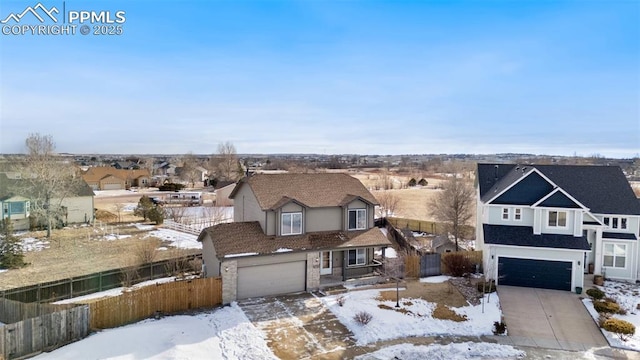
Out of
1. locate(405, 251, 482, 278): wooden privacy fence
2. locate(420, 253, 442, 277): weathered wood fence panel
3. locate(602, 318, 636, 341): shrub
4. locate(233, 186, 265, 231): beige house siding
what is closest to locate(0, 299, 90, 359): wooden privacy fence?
locate(233, 186, 265, 231): beige house siding

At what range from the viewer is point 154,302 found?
19.4 meters

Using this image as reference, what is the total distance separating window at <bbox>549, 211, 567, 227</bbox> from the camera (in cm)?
2567

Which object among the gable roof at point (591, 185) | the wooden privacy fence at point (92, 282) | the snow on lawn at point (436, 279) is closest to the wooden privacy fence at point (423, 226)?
the gable roof at point (591, 185)

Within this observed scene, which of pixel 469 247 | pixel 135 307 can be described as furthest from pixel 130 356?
pixel 469 247

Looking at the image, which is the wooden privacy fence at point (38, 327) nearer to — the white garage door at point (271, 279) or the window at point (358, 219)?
the white garage door at point (271, 279)

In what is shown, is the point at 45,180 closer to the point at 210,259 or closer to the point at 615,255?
the point at 210,259

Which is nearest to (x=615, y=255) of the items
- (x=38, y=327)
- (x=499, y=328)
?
(x=499, y=328)

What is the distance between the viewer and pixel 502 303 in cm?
2216

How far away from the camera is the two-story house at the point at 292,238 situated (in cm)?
2258

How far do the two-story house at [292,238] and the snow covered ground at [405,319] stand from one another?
303 centimetres

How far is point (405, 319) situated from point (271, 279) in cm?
788

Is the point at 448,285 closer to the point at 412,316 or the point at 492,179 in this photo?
the point at 412,316

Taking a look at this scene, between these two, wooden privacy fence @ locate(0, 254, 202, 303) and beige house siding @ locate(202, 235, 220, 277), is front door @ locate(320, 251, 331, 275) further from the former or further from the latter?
wooden privacy fence @ locate(0, 254, 202, 303)

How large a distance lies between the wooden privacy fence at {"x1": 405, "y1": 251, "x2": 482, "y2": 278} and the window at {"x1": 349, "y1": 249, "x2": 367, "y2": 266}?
9.20 feet
